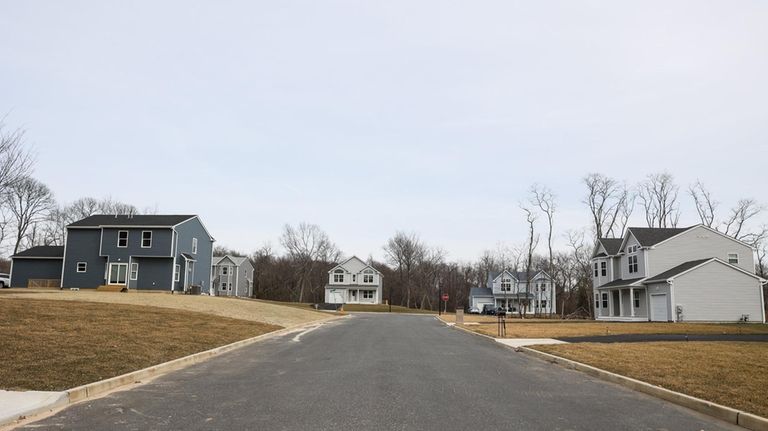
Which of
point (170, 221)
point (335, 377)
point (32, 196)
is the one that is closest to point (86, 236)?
point (170, 221)

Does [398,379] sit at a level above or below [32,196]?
below

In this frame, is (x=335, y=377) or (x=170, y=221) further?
(x=170, y=221)

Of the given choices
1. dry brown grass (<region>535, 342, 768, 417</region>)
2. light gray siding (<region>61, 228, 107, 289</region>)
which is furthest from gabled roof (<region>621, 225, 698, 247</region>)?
light gray siding (<region>61, 228, 107, 289</region>)

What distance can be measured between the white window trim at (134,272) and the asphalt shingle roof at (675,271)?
1590 inches

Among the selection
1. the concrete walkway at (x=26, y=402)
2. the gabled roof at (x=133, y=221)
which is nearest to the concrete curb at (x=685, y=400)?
the concrete walkway at (x=26, y=402)

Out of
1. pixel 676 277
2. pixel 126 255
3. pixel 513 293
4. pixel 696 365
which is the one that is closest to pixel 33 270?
pixel 126 255

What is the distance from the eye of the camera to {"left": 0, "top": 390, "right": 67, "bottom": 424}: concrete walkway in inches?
301

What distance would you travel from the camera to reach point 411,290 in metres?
102

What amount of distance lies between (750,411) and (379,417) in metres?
5.39

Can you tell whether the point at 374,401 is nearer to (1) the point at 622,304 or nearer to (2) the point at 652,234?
(2) the point at 652,234

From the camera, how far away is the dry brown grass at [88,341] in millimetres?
10453

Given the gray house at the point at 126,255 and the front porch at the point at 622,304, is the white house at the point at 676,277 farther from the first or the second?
the gray house at the point at 126,255

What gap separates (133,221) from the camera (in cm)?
4891

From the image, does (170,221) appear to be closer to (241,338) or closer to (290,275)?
(241,338)
